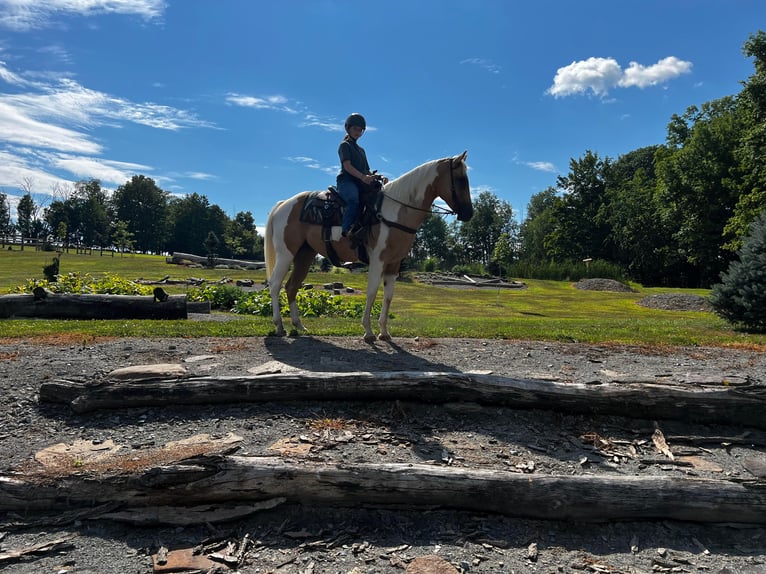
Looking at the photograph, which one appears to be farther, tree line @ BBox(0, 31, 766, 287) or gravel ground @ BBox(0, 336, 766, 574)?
tree line @ BBox(0, 31, 766, 287)

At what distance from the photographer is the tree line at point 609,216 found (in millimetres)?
35219

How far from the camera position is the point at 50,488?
3666 millimetres

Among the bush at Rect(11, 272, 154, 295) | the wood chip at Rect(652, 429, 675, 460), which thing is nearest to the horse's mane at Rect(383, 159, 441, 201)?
the wood chip at Rect(652, 429, 675, 460)

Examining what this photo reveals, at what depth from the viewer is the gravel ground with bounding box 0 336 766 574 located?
321 centimetres

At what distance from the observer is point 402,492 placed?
3721 mm

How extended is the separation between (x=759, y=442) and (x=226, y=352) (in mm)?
7022

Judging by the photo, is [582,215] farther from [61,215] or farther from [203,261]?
[61,215]

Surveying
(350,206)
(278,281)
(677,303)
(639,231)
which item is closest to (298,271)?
(278,281)

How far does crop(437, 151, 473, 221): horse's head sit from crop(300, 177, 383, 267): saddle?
46.2 inches

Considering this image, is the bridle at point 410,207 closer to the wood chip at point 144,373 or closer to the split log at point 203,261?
the wood chip at point 144,373

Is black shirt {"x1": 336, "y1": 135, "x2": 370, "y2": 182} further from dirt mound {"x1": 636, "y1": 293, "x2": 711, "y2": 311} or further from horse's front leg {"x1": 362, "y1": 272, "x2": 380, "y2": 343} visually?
dirt mound {"x1": 636, "y1": 293, "x2": 711, "y2": 311}

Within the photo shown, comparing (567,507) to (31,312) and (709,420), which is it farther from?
(31,312)

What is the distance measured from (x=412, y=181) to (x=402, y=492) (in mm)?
5645

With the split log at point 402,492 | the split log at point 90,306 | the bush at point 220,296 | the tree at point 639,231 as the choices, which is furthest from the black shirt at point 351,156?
the tree at point 639,231
